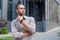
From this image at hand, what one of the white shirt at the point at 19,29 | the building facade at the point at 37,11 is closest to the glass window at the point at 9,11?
the building facade at the point at 37,11

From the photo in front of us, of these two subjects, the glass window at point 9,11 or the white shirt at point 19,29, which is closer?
the white shirt at point 19,29

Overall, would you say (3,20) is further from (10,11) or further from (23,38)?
(23,38)

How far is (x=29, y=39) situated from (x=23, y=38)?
0.23 feet

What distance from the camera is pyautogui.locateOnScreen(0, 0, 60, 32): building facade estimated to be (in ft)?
83.5

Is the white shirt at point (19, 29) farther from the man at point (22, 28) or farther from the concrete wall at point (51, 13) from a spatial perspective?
the concrete wall at point (51, 13)

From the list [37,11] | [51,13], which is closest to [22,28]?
[37,11]

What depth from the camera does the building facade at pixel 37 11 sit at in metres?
25.4

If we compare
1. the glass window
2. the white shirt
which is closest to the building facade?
the glass window

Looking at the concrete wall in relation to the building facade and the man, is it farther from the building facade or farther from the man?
the man

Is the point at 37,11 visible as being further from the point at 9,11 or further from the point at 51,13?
the point at 9,11

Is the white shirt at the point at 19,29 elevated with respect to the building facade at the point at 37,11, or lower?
elevated

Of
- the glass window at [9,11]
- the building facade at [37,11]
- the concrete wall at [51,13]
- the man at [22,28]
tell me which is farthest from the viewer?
the glass window at [9,11]

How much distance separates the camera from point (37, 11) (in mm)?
26562

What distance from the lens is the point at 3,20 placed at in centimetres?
2488
